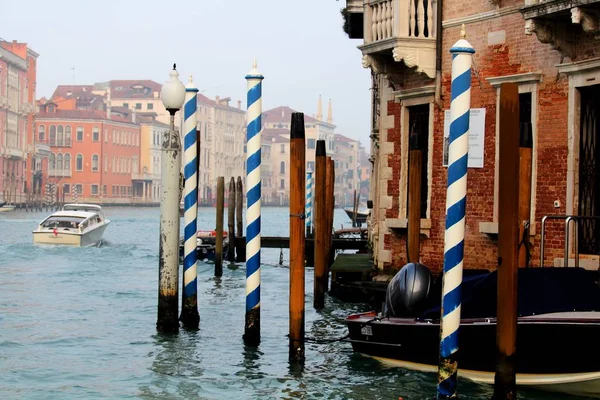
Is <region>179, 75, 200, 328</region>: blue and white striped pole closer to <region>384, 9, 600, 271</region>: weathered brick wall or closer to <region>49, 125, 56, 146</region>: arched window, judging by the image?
<region>384, 9, 600, 271</region>: weathered brick wall

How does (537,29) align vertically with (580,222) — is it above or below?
above

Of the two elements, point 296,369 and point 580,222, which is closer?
point 296,369

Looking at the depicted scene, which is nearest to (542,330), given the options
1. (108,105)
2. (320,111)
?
(108,105)

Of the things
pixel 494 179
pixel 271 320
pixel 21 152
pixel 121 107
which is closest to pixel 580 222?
pixel 494 179

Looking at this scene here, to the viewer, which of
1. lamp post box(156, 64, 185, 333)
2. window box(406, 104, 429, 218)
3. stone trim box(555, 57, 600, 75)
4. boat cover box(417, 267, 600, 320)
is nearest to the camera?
boat cover box(417, 267, 600, 320)

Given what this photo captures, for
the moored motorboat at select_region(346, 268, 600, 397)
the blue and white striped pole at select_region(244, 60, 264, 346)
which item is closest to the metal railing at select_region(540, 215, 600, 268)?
the moored motorboat at select_region(346, 268, 600, 397)

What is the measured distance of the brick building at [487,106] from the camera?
11.1 meters

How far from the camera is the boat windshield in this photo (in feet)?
107

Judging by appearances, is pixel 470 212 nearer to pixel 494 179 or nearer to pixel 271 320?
pixel 494 179

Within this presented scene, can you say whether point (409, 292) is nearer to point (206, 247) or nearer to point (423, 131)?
point (423, 131)

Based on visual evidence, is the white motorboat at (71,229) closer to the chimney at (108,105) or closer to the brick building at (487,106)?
the brick building at (487,106)

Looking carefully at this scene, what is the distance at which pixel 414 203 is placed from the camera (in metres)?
12.1

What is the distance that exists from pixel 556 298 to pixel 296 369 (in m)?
2.44

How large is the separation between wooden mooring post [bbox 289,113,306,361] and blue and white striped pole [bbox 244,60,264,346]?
23.9 inches
